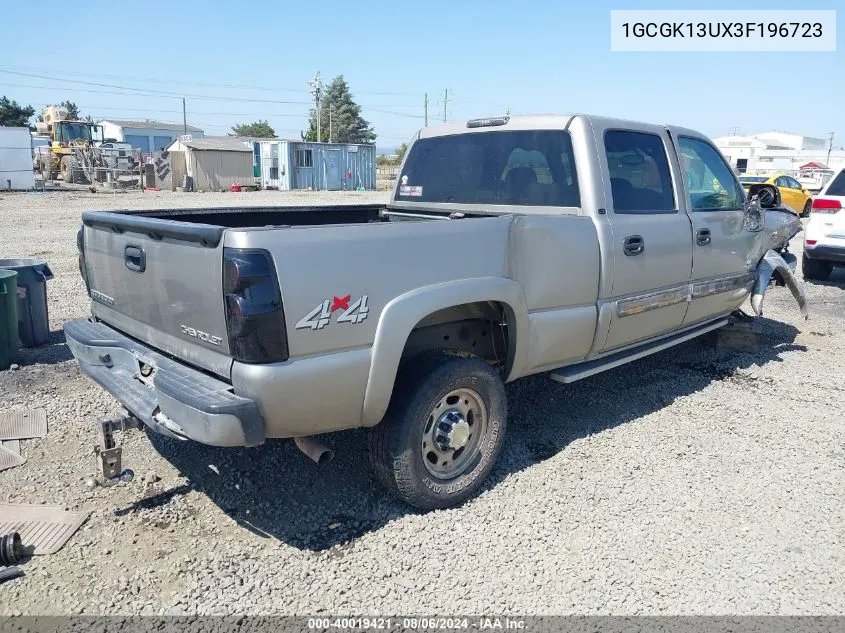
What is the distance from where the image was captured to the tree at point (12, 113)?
62719mm

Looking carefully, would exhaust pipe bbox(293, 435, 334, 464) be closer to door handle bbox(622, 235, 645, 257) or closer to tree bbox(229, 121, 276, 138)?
door handle bbox(622, 235, 645, 257)

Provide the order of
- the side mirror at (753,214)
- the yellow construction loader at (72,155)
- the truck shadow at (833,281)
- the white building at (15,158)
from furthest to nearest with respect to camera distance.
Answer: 1. the yellow construction loader at (72,155)
2. the white building at (15,158)
3. the truck shadow at (833,281)
4. the side mirror at (753,214)

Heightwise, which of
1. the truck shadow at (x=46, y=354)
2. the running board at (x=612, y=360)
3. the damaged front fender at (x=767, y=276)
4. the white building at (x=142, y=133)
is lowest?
the truck shadow at (x=46, y=354)

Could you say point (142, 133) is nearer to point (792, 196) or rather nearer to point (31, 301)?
point (792, 196)

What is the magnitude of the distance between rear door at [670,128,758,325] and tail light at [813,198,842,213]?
4.87 metres

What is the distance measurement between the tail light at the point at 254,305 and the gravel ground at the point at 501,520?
105 centimetres

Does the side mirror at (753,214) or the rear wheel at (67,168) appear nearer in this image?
the side mirror at (753,214)

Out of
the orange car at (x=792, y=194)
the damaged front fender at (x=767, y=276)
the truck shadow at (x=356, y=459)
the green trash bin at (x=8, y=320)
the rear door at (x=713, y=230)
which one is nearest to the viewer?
the truck shadow at (x=356, y=459)

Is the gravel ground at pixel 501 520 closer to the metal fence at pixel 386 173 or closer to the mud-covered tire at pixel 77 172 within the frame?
the mud-covered tire at pixel 77 172

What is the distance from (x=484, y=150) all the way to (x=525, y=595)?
3.03 meters

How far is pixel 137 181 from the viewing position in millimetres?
36312

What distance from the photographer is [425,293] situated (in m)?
3.16

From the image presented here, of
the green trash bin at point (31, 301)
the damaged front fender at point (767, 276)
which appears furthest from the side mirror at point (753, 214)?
the green trash bin at point (31, 301)

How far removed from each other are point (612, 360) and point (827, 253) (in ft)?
23.2
